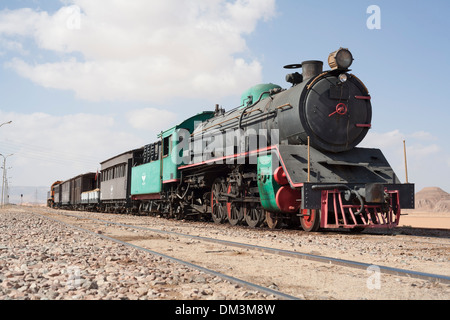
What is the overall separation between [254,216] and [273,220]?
857 millimetres

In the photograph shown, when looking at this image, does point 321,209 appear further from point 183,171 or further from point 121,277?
point 183,171

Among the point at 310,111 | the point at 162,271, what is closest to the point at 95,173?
the point at 310,111

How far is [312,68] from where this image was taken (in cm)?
988

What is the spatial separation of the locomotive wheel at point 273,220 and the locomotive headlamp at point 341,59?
373 cm

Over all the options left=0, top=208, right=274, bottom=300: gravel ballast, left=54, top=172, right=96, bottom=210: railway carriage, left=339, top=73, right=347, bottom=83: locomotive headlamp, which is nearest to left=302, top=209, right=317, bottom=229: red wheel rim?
left=339, top=73, right=347, bottom=83: locomotive headlamp

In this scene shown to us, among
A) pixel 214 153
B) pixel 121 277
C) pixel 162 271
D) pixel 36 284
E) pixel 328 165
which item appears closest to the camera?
pixel 36 284

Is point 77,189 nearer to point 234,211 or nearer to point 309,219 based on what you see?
point 234,211

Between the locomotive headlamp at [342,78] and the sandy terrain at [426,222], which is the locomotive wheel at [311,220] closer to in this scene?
the locomotive headlamp at [342,78]

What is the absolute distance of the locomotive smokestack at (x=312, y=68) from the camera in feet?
32.4

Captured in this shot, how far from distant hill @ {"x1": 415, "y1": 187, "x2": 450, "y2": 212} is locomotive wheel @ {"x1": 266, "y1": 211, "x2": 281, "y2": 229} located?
175 feet

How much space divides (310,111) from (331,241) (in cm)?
299

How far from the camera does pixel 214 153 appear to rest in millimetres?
12258

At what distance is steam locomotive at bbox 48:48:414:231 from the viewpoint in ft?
27.8

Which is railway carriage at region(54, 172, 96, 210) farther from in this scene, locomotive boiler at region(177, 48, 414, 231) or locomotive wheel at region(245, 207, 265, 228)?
locomotive boiler at region(177, 48, 414, 231)
